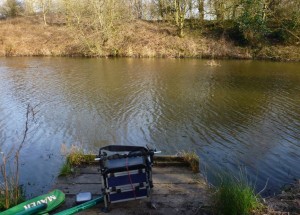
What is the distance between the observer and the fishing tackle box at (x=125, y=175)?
4.82 metres

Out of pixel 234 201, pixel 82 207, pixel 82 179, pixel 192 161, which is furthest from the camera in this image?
pixel 192 161

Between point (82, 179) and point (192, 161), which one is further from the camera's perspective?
point (192, 161)

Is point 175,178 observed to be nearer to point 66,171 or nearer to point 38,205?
point 66,171

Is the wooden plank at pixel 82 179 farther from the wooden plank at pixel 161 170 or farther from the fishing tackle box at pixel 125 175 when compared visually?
the fishing tackle box at pixel 125 175

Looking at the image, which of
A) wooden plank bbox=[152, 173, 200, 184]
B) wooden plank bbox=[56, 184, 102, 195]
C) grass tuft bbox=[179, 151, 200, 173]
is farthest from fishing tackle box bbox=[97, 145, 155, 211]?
grass tuft bbox=[179, 151, 200, 173]

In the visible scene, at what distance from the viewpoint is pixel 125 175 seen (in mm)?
4875

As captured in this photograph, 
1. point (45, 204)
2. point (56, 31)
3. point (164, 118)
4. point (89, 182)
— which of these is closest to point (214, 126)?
point (164, 118)

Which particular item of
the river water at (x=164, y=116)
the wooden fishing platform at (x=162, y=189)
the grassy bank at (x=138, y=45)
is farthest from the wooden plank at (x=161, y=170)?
the grassy bank at (x=138, y=45)

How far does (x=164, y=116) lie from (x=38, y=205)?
328 inches

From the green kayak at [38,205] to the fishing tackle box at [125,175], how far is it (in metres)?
0.84

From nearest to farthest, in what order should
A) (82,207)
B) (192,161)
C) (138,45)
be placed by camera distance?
(82,207)
(192,161)
(138,45)

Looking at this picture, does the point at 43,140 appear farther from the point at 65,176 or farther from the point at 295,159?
the point at 295,159

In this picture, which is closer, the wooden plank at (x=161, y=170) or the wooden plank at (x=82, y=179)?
the wooden plank at (x=82, y=179)

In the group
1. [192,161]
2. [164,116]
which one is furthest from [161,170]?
[164,116]
